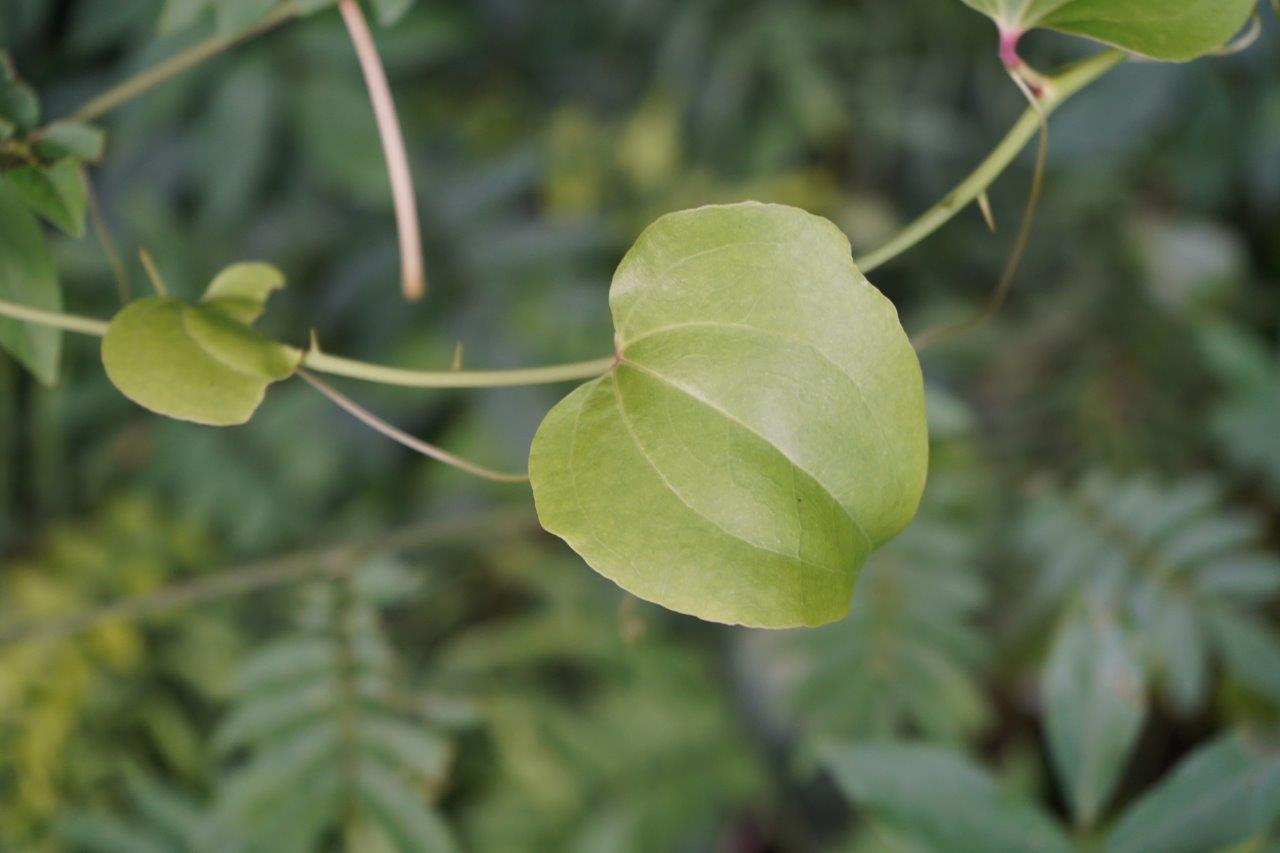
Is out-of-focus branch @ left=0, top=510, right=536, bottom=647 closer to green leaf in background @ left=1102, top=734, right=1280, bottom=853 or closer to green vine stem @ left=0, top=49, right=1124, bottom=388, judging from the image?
green vine stem @ left=0, top=49, right=1124, bottom=388

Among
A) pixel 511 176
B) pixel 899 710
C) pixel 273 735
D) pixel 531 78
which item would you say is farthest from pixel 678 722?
pixel 531 78

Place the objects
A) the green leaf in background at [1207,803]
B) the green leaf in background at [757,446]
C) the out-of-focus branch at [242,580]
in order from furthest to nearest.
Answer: the out-of-focus branch at [242,580] → the green leaf in background at [1207,803] → the green leaf in background at [757,446]

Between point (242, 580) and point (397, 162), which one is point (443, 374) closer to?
point (397, 162)

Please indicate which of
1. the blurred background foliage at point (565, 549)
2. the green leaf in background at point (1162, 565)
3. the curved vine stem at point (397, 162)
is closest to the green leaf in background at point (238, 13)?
the curved vine stem at point (397, 162)

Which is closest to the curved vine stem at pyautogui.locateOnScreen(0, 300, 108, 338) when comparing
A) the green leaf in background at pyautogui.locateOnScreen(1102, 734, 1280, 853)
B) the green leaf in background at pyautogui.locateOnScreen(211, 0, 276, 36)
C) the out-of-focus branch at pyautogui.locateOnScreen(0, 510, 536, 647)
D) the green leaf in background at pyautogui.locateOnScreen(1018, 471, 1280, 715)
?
the green leaf in background at pyautogui.locateOnScreen(211, 0, 276, 36)

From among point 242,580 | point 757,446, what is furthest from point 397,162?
point 242,580

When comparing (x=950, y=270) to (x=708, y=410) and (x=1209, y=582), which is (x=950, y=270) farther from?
(x=708, y=410)

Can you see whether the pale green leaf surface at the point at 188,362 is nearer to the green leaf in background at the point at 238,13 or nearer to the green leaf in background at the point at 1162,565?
the green leaf in background at the point at 238,13
